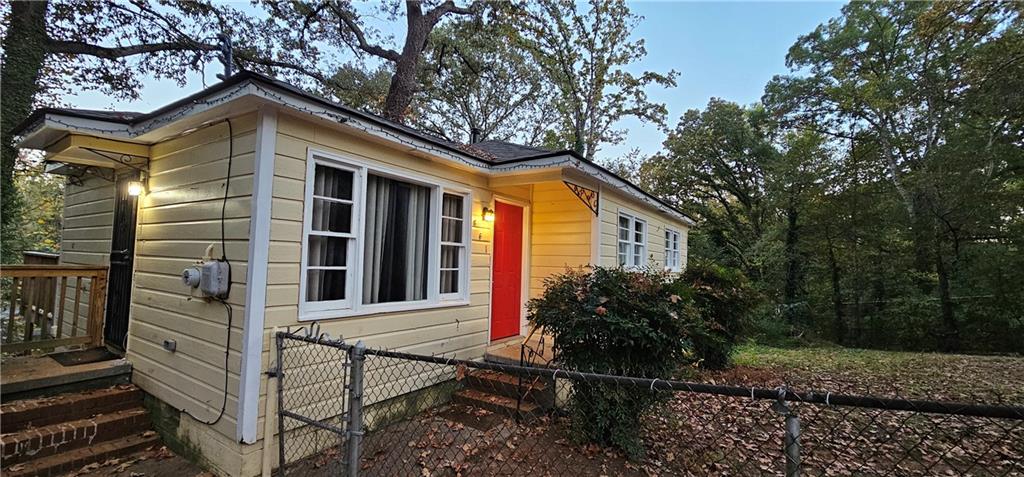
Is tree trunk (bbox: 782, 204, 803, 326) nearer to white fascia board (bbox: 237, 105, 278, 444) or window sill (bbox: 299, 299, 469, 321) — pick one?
window sill (bbox: 299, 299, 469, 321)

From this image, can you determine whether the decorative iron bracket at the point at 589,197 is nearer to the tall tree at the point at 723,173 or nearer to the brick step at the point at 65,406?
the brick step at the point at 65,406

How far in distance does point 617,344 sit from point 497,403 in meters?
1.59

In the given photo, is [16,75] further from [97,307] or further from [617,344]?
[617,344]

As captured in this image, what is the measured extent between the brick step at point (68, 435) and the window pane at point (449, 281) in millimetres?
3049

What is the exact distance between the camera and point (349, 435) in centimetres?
240

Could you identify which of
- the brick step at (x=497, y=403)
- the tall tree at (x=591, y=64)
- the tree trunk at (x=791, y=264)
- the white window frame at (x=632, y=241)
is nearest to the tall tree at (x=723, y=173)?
the tree trunk at (x=791, y=264)

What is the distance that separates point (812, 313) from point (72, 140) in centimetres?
1695

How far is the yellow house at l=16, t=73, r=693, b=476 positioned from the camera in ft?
10.5

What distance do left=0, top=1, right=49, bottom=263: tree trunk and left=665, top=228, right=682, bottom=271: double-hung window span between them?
12.4 metres

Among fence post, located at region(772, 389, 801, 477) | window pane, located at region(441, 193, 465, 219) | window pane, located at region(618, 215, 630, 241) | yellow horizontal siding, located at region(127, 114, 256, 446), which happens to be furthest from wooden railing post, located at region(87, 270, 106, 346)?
window pane, located at region(618, 215, 630, 241)

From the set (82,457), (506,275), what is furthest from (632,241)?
(82,457)

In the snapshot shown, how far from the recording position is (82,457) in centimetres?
330

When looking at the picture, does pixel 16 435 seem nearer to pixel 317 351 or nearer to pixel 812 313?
pixel 317 351

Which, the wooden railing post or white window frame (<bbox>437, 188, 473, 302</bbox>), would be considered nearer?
the wooden railing post
